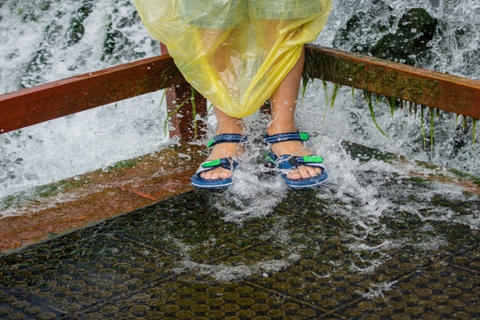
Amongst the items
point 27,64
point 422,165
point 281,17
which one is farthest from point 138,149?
point 27,64

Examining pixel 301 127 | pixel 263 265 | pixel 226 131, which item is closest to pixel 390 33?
pixel 301 127

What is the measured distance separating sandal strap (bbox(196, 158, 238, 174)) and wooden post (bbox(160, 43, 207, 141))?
51 cm

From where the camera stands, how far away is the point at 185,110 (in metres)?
4.09

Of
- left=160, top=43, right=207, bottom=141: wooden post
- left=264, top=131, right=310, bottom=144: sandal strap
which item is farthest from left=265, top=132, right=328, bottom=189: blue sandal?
left=160, top=43, right=207, bottom=141: wooden post

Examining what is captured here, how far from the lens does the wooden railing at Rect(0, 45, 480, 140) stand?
340 centimetres

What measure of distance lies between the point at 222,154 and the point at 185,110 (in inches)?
20.2

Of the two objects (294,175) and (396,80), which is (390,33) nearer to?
(396,80)

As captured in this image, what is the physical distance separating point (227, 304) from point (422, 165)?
145 cm

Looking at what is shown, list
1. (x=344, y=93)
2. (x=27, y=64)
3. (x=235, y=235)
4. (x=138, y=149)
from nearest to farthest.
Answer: (x=235, y=235)
(x=138, y=149)
(x=344, y=93)
(x=27, y=64)

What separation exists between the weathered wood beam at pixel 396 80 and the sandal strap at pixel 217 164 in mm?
652

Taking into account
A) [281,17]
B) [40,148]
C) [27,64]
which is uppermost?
[281,17]

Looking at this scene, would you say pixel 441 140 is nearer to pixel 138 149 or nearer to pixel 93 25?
pixel 138 149

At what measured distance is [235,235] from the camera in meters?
3.07

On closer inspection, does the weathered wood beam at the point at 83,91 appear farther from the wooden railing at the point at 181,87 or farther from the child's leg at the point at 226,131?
the child's leg at the point at 226,131
